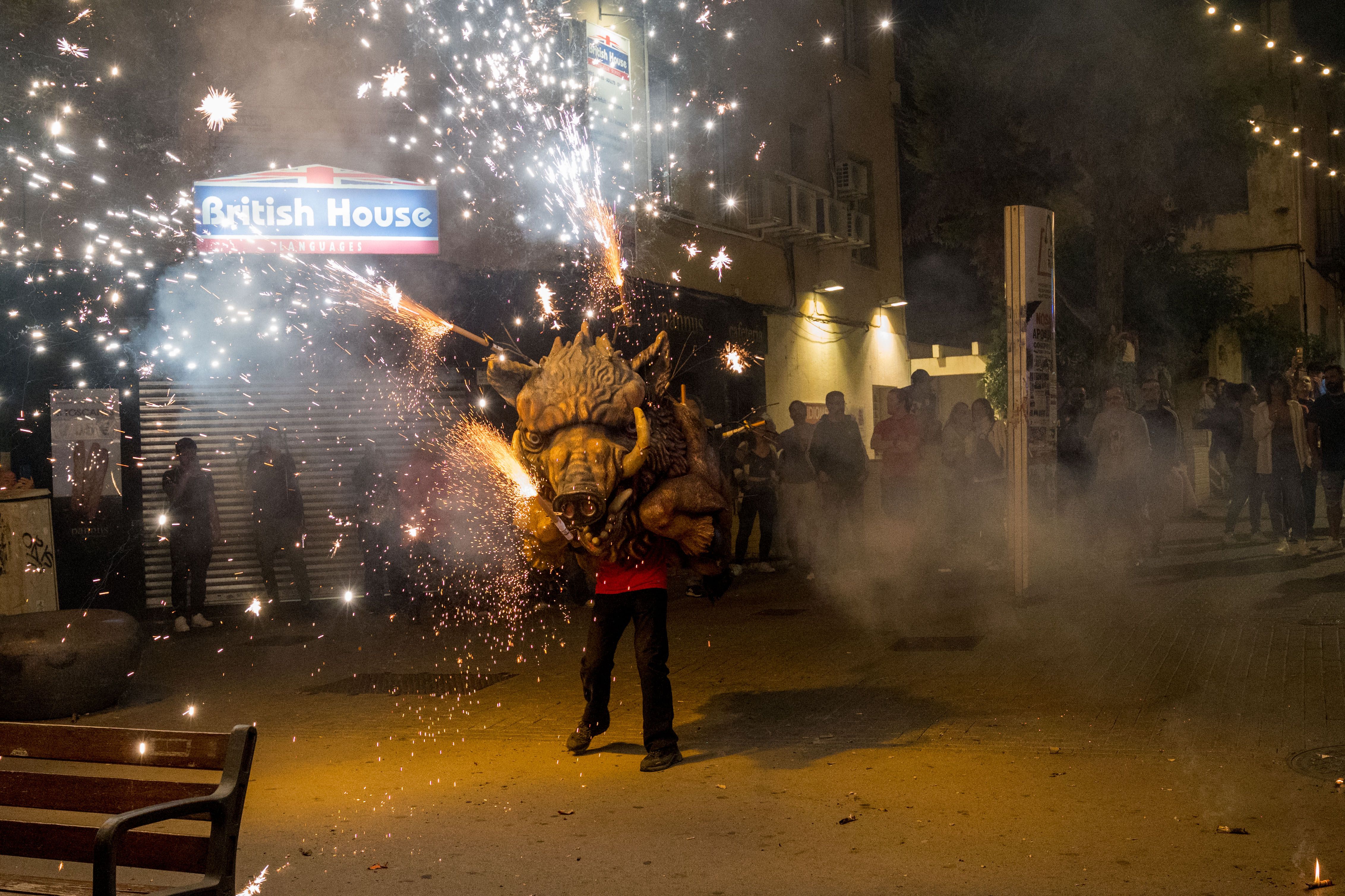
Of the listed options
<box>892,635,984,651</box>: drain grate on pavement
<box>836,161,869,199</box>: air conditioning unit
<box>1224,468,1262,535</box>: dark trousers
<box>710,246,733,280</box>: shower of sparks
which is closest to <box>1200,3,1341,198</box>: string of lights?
<box>1224,468,1262,535</box>: dark trousers

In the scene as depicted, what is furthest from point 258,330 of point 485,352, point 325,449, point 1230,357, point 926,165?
point 1230,357

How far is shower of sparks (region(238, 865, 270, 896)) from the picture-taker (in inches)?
167

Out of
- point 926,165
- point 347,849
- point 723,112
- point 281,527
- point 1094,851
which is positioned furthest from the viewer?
point 926,165

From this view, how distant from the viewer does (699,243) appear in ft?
49.2

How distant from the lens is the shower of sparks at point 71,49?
33.3 feet

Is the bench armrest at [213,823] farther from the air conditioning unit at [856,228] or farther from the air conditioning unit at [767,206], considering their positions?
the air conditioning unit at [856,228]

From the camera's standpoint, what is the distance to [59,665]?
7.24 metres

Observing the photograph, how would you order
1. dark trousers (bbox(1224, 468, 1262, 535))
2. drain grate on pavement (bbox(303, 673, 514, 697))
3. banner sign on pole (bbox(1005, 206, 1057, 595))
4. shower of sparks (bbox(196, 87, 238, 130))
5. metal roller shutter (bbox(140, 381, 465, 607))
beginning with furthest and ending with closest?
dark trousers (bbox(1224, 468, 1262, 535)) < metal roller shutter (bbox(140, 381, 465, 607)) < shower of sparks (bbox(196, 87, 238, 130)) < banner sign on pole (bbox(1005, 206, 1057, 595)) < drain grate on pavement (bbox(303, 673, 514, 697))

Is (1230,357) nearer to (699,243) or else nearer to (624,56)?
(699,243)

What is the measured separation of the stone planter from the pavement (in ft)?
0.61

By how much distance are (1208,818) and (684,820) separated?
82.5 inches

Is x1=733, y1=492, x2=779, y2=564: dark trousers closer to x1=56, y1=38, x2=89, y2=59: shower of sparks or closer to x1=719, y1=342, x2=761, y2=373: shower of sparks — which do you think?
x1=719, y1=342, x2=761, y2=373: shower of sparks

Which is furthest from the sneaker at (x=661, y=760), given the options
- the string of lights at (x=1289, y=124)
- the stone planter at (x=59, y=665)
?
the string of lights at (x=1289, y=124)

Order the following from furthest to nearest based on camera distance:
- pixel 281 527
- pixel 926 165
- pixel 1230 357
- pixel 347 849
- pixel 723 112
A: pixel 1230 357 < pixel 926 165 < pixel 723 112 < pixel 281 527 < pixel 347 849
